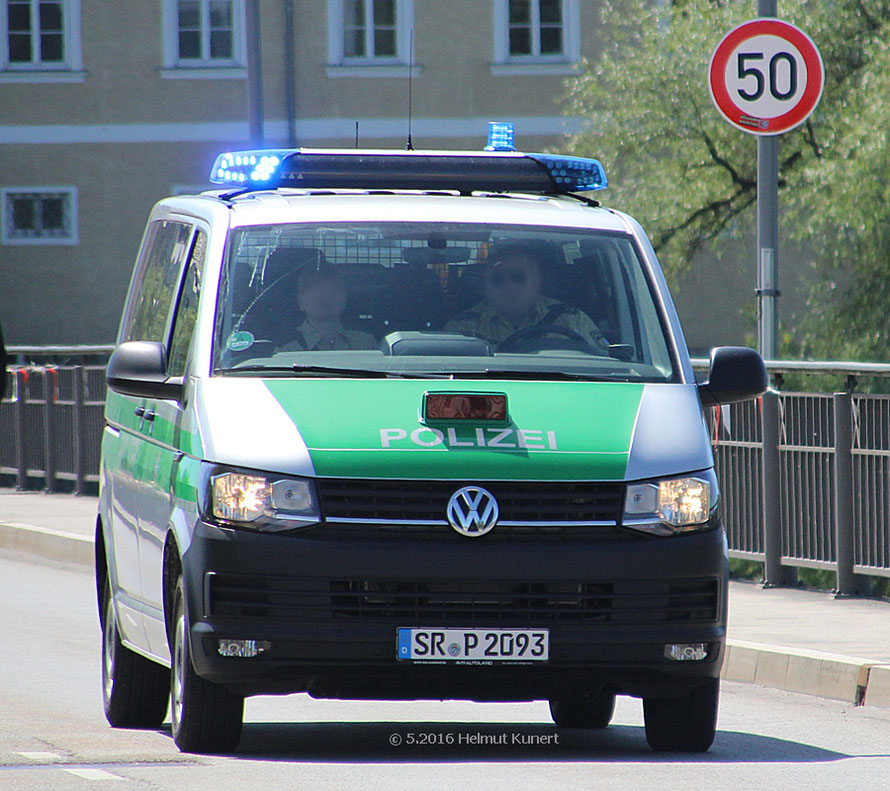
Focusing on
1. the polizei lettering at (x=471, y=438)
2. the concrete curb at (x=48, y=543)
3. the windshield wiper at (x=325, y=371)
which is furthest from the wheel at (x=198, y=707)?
the concrete curb at (x=48, y=543)

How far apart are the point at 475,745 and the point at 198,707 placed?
1219 millimetres

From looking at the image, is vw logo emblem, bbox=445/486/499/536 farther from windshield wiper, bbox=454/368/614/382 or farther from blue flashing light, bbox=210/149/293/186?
blue flashing light, bbox=210/149/293/186

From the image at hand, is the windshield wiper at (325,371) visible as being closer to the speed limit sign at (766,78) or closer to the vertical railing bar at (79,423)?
→ the speed limit sign at (766,78)

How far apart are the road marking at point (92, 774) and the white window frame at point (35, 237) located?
28037mm

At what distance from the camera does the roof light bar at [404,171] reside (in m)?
8.34

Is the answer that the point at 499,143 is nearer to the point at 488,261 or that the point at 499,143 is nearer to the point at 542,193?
the point at 542,193

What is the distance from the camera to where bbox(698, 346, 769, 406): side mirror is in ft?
24.7

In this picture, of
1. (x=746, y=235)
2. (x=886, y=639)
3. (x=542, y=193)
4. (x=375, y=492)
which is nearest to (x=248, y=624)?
(x=375, y=492)

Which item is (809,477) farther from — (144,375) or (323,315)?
(144,375)

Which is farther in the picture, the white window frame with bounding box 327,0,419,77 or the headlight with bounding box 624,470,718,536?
the white window frame with bounding box 327,0,419,77

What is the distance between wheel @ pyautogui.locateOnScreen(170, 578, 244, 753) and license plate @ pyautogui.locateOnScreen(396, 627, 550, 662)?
731 millimetres

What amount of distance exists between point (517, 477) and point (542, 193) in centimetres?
206

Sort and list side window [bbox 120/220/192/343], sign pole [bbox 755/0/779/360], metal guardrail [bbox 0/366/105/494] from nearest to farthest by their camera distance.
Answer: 1. side window [bbox 120/220/192/343]
2. sign pole [bbox 755/0/779/360]
3. metal guardrail [bbox 0/366/105/494]

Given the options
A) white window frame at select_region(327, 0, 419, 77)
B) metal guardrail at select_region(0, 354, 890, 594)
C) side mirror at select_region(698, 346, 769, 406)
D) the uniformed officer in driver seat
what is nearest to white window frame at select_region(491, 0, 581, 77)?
white window frame at select_region(327, 0, 419, 77)
